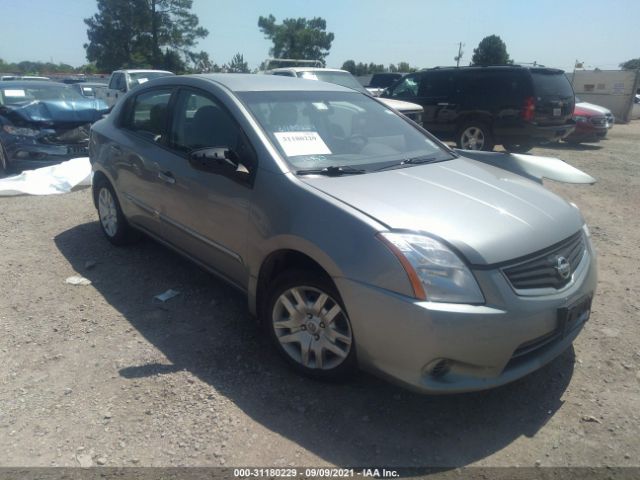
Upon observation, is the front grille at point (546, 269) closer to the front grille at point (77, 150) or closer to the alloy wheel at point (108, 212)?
the alloy wheel at point (108, 212)

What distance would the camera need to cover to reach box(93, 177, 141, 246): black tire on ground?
4.95 m

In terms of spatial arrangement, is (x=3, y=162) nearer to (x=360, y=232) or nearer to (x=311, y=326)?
(x=311, y=326)

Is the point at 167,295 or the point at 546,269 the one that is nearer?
the point at 546,269

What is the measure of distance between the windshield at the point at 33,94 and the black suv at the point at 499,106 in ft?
24.0

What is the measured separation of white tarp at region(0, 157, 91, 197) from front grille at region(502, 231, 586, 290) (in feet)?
21.9

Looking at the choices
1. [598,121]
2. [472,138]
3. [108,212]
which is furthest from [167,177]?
[598,121]

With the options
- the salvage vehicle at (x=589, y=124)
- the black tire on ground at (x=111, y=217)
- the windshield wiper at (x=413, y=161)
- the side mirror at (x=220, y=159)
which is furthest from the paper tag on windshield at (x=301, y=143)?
the salvage vehicle at (x=589, y=124)

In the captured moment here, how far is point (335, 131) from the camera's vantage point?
368 centimetres

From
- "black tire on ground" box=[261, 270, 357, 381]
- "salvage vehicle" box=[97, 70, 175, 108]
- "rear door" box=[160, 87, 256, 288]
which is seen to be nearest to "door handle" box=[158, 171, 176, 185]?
"rear door" box=[160, 87, 256, 288]

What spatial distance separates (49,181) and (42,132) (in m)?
1.14

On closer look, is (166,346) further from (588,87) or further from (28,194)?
(588,87)

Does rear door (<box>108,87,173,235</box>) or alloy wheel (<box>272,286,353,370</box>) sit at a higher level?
rear door (<box>108,87,173,235</box>)

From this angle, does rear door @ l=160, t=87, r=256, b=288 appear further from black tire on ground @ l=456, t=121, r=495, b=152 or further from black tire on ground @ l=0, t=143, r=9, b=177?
black tire on ground @ l=456, t=121, r=495, b=152

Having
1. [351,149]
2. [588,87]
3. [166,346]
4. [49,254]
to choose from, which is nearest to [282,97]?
[351,149]
